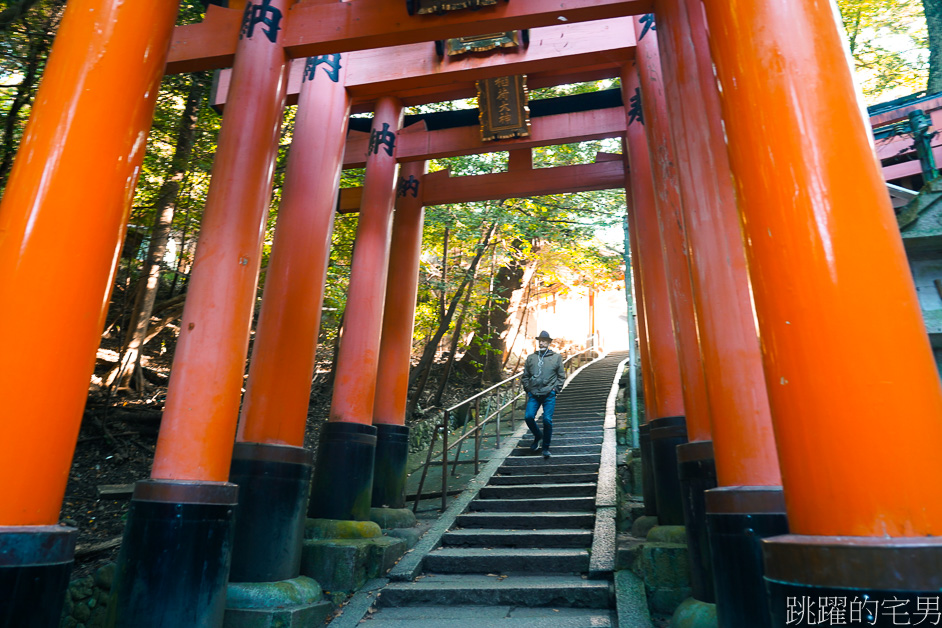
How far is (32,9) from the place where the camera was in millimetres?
6145

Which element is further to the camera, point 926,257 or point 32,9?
point 32,9

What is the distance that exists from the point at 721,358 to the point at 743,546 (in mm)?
943

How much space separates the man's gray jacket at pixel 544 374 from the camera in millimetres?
8656

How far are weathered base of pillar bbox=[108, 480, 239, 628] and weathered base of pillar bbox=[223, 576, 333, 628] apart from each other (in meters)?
0.47

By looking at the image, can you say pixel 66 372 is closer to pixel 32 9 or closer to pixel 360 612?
pixel 360 612

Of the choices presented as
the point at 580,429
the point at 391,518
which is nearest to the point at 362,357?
the point at 391,518

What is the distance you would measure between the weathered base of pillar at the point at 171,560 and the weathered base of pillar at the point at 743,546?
8.95 ft

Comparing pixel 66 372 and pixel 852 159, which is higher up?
pixel 852 159

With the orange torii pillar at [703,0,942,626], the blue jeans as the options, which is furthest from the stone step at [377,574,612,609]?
the blue jeans

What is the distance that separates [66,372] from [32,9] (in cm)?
572

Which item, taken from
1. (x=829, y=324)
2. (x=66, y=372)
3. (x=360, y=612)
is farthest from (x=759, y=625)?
(x=66, y=372)

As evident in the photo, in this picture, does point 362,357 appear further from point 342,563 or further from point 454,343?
point 454,343

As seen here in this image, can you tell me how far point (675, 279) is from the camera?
4.21m

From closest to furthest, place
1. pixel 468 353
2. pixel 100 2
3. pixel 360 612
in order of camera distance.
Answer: pixel 100 2, pixel 360 612, pixel 468 353
